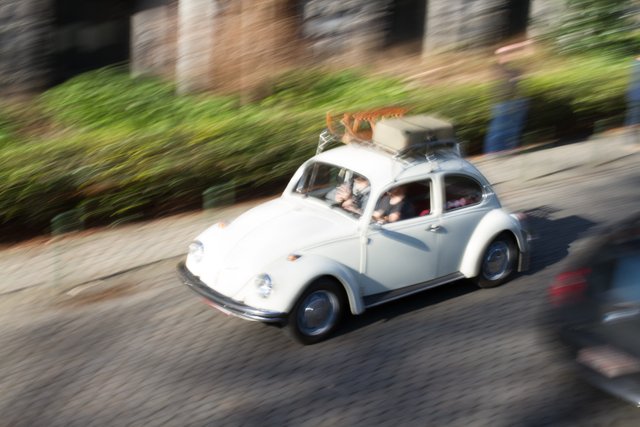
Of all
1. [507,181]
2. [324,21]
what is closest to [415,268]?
[507,181]

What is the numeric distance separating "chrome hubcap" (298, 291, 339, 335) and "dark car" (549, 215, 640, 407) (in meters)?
1.93

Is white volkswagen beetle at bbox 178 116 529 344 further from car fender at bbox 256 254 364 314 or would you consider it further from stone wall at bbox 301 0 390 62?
stone wall at bbox 301 0 390 62

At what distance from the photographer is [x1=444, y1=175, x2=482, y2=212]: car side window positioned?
8.80 meters

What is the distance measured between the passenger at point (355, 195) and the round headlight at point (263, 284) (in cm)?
120

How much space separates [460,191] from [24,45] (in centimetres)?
897

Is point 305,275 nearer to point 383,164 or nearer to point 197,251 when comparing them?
point 197,251

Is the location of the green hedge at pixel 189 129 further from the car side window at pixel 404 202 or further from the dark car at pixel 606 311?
the dark car at pixel 606 311

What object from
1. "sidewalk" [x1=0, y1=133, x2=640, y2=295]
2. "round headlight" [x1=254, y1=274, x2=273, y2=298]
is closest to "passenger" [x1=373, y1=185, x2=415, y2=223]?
"round headlight" [x1=254, y1=274, x2=273, y2=298]

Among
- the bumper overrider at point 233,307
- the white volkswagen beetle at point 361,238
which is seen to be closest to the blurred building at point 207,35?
the white volkswagen beetle at point 361,238

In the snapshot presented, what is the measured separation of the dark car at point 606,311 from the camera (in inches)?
250

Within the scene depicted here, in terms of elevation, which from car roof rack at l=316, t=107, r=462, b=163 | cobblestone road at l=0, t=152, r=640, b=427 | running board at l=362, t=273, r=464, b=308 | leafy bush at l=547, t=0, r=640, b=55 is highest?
leafy bush at l=547, t=0, r=640, b=55

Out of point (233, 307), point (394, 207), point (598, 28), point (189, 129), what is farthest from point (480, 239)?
point (598, 28)

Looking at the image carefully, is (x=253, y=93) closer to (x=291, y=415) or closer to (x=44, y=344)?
(x=44, y=344)

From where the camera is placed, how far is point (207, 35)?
15.4 meters
